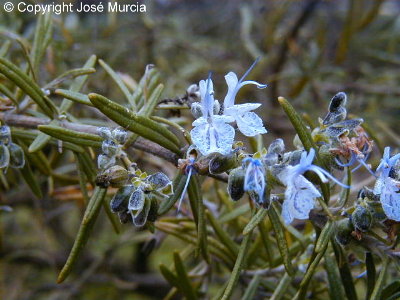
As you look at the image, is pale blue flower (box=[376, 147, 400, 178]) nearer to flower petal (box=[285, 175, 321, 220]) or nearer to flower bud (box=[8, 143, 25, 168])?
flower petal (box=[285, 175, 321, 220])

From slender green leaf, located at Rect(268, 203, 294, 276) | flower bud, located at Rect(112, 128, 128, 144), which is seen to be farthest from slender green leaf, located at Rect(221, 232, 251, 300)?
flower bud, located at Rect(112, 128, 128, 144)

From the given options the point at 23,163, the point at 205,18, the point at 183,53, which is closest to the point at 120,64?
the point at 183,53

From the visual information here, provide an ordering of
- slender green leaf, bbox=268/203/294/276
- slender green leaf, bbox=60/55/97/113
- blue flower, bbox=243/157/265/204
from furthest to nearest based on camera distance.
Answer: slender green leaf, bbox=60/55/97/113, slender green leaf, bbox=268/203/294/276, blue flower, bbox=243/157/265/204

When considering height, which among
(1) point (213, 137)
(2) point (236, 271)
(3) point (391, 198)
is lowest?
(2) point (236, 271)

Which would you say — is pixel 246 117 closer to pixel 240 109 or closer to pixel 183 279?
pixel 240 109

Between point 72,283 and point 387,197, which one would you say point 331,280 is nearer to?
point 387,197

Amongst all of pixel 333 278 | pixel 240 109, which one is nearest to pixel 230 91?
pixel 240 109
